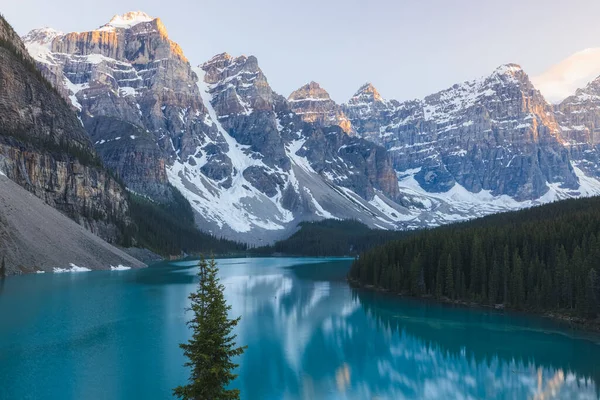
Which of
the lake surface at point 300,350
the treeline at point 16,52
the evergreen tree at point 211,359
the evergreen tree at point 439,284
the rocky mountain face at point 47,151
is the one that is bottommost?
the lake surface at point 300,350

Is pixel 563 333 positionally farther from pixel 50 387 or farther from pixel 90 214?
pixel 90 214

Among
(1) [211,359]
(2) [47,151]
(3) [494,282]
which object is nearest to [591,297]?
(3) [494,282]

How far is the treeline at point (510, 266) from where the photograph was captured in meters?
57.8

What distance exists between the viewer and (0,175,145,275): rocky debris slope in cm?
8123

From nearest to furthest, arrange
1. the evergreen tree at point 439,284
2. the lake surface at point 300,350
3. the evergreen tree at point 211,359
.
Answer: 1. the evergreen tree at point 211,359
2. the lake surface at point 300,350
3. the evergreen tree at point 439,284

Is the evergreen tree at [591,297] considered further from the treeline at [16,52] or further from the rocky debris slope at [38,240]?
the treeline at [16,52]

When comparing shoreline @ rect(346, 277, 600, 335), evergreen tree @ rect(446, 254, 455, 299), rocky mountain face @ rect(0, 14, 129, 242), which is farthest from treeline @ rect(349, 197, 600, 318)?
rocky mountain face @ rect(0, 14, 129, 242)

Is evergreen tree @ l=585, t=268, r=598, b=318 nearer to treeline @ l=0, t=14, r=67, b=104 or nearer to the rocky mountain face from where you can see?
the rocky mountain face

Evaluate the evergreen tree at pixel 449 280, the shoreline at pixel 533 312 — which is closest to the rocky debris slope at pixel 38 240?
the shoreline at pixel 533 312

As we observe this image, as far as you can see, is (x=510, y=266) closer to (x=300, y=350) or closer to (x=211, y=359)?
(x=300, y=350)

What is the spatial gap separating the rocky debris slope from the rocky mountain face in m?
19.5

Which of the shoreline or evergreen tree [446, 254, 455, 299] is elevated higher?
evergreen tree [446, 254, 455, 299]

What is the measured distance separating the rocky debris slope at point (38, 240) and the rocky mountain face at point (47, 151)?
64.0 feet

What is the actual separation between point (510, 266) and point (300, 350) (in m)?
39.0
